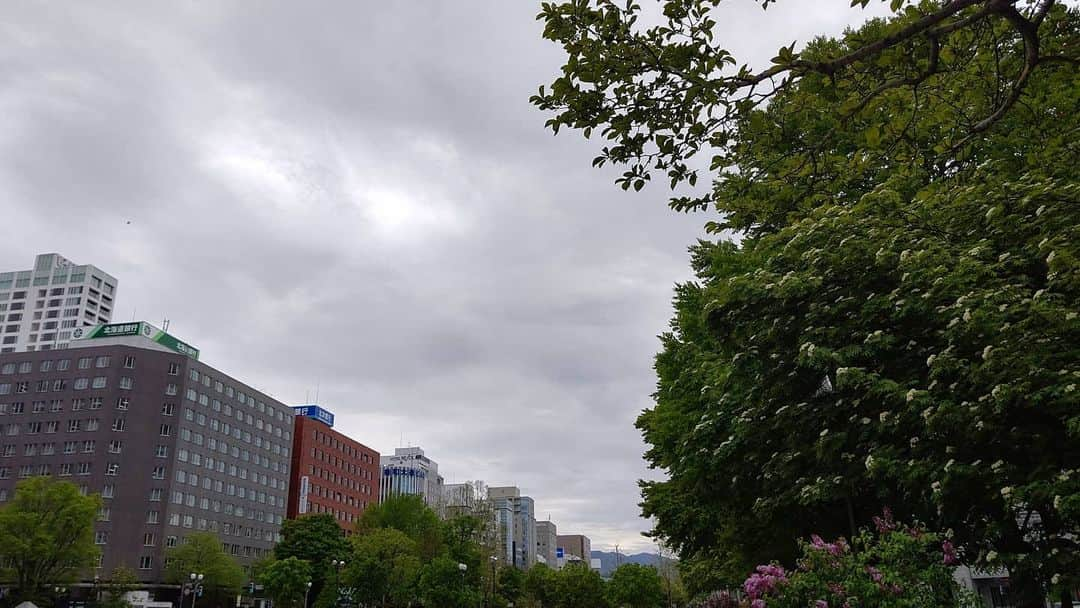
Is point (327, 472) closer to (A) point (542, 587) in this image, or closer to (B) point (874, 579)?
(A) point (542, 587)

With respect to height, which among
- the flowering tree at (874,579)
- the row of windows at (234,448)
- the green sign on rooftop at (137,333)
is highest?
the green sign on rooftop at (137,333)

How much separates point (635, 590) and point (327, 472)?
54.4m

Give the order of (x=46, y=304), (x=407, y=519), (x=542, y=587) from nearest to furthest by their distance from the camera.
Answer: (x=542, y=587), (x=407, y=519), (x=46, y=304)

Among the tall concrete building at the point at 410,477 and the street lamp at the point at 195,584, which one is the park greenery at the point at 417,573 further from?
the tall concrete building at the point at 410,477

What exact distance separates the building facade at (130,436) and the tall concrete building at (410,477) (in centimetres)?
7803

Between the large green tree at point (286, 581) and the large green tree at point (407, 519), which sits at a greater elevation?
the large green tree at point (407, 519)

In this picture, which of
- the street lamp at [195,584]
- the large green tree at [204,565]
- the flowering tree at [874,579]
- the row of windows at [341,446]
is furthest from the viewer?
the row of windows at [341,446]

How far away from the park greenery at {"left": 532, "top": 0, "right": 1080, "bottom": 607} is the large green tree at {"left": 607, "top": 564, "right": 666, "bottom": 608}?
235ft

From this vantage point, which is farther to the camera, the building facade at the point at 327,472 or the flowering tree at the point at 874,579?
the building facade at the point at 327,472

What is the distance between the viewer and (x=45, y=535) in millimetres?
58500

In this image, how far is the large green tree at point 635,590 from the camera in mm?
88188

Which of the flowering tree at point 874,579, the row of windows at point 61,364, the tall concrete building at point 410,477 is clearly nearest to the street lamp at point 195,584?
the row of windows at point 61,364

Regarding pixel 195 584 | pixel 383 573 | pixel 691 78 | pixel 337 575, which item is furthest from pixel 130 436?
pixel 691 78

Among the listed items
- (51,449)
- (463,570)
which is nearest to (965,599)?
(463,570)
